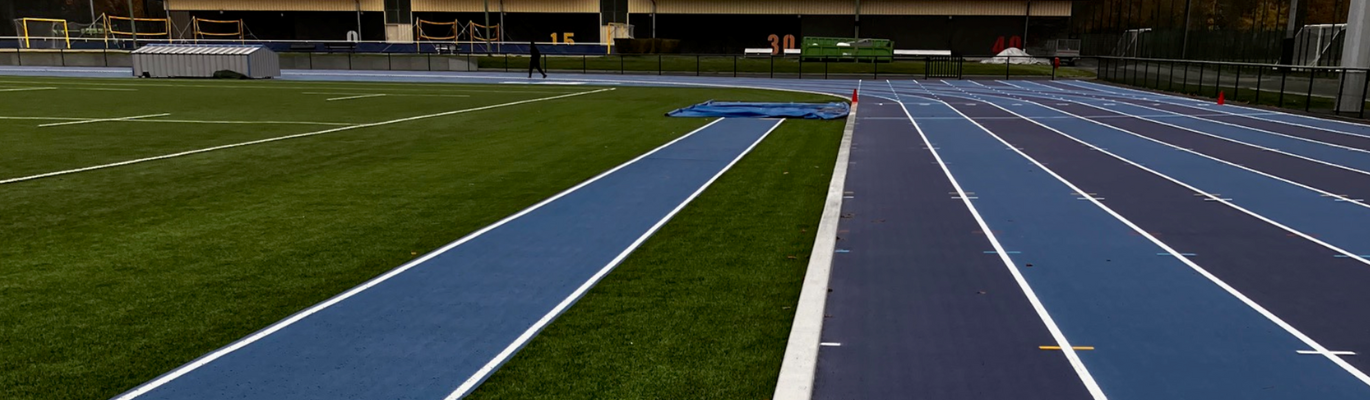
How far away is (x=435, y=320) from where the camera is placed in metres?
5.93

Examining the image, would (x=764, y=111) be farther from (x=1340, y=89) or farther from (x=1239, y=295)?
(x=1239, y=295)

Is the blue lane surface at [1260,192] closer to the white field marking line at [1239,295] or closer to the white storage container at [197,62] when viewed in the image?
the white field marking line at [1239,295]

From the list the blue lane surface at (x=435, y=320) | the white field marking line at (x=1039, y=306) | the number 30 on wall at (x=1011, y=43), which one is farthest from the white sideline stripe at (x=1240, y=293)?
the number 30 on wall at (x=1011, y=43)

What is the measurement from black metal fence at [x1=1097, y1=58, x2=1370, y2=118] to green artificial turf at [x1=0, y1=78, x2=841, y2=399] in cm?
1385

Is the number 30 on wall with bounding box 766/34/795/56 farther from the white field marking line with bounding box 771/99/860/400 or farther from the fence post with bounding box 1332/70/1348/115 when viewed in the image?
the white field marking line with bounding box 771/99/860/400

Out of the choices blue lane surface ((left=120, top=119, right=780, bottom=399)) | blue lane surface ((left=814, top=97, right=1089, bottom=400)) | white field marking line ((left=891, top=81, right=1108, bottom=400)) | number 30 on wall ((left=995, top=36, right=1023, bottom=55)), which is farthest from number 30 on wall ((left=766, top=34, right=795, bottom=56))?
blue lane surface ((left=120, top=119, right=780, bottom=399))

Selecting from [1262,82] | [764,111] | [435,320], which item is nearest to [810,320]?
[435,320]

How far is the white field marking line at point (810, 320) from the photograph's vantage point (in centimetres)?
482

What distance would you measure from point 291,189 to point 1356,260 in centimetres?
1042

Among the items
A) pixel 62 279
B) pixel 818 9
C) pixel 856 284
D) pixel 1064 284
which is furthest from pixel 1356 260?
pixel 818 9

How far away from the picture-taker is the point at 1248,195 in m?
11.1

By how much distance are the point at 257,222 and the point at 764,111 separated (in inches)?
572

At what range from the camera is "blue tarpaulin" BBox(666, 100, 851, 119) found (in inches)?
851

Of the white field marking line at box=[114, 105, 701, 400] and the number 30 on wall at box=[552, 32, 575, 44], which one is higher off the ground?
the number 30 on wall at box=[552, 32, 575, 44]
